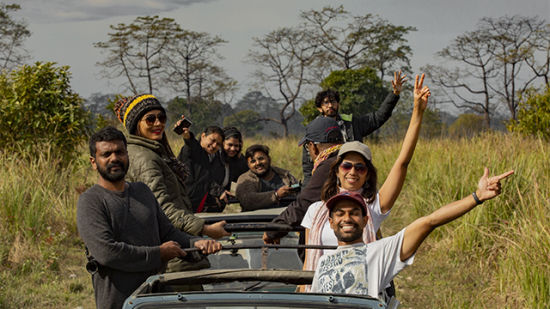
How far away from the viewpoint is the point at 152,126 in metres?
4.74

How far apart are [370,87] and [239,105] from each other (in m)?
77.6

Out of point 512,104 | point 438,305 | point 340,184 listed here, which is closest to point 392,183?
point 340,184

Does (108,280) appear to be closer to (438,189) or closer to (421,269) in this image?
(421,269)

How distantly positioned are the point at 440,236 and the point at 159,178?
239 inches

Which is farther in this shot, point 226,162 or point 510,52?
point 510,52

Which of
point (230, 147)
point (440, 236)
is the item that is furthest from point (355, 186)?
point (440, 236)

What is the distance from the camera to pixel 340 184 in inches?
169

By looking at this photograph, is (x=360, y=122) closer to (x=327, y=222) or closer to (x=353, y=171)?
(x=353, y=171)

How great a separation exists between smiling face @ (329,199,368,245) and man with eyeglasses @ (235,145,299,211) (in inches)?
112

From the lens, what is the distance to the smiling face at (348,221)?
3.54 metres

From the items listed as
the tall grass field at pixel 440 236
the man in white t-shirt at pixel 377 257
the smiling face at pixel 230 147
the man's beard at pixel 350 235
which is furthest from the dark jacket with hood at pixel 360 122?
the man in white t-shirt at pixel 377 257

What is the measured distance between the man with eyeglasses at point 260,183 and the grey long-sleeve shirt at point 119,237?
8.87 ft

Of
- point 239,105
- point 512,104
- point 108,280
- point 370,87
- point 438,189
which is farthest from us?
point 239,105

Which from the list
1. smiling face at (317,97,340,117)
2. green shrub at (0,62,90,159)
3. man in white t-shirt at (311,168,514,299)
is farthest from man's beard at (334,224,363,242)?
green shrub at (0,62,90,159)
